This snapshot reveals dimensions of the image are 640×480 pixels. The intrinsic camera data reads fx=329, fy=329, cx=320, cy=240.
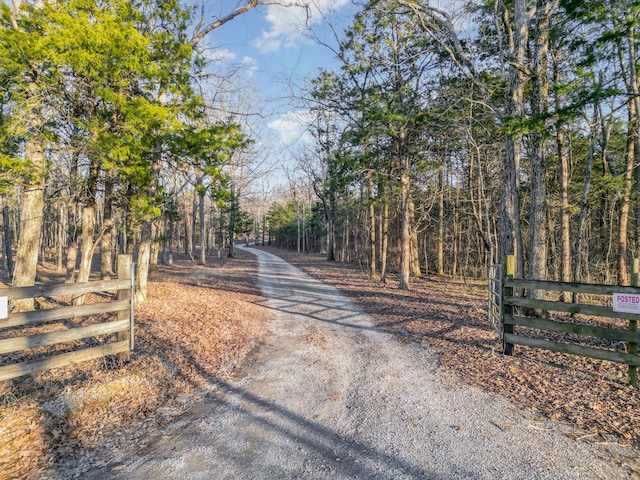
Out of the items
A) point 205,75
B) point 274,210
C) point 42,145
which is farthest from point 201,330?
point 274,210

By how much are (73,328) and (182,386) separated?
1.85m

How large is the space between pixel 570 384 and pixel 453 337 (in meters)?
2.46

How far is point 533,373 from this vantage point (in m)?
4.83

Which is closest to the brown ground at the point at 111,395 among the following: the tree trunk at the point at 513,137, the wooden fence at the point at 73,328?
the wooden fence at the point at 73,328

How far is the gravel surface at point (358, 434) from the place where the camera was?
2906 millimetres

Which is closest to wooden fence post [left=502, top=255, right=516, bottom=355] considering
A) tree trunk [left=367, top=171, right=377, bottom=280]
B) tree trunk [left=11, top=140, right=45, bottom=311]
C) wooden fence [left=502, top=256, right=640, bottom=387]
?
wooden fence [left=502, top=256, right=640, bottom=387]

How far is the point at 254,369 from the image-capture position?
5.36m

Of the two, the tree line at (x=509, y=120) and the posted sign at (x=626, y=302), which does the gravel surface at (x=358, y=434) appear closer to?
the posted sign at (x=626, y=302)

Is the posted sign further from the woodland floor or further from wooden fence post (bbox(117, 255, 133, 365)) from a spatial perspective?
wooden fence post (bbox(117, 255, 133, 365))

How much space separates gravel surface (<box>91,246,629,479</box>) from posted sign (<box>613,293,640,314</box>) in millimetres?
2019

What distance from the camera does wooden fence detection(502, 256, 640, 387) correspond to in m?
4.34

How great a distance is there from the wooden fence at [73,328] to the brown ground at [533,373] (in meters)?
5.19

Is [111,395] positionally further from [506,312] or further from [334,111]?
[334,111]

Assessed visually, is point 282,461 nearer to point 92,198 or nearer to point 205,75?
point 92,198
